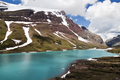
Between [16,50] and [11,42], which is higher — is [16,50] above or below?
below

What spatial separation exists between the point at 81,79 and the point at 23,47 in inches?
4569

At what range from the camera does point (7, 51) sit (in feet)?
382

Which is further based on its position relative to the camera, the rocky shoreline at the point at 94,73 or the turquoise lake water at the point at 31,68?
the turquoise lake water at the point at 31,68

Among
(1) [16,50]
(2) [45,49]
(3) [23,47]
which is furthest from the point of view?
(2) [45,49]

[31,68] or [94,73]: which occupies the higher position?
[31,68]

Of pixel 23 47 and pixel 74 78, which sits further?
pixel 23 47

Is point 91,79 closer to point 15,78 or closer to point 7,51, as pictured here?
point 15,78

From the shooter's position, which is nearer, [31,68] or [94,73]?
[94,73]

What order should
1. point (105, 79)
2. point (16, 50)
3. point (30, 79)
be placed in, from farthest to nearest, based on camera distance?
point (16, 50), point (30, 79), point (105, 79)

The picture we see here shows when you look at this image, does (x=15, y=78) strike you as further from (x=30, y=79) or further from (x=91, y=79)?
(x=91, y=79)

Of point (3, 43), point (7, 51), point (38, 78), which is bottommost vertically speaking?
point (38, 78)

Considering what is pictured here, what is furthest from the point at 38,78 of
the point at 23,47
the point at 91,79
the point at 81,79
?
the point at 23,47

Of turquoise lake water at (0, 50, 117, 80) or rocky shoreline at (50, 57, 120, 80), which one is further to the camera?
turquoise lake water at (0, 50, 117, 80)

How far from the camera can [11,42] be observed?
442 feet
